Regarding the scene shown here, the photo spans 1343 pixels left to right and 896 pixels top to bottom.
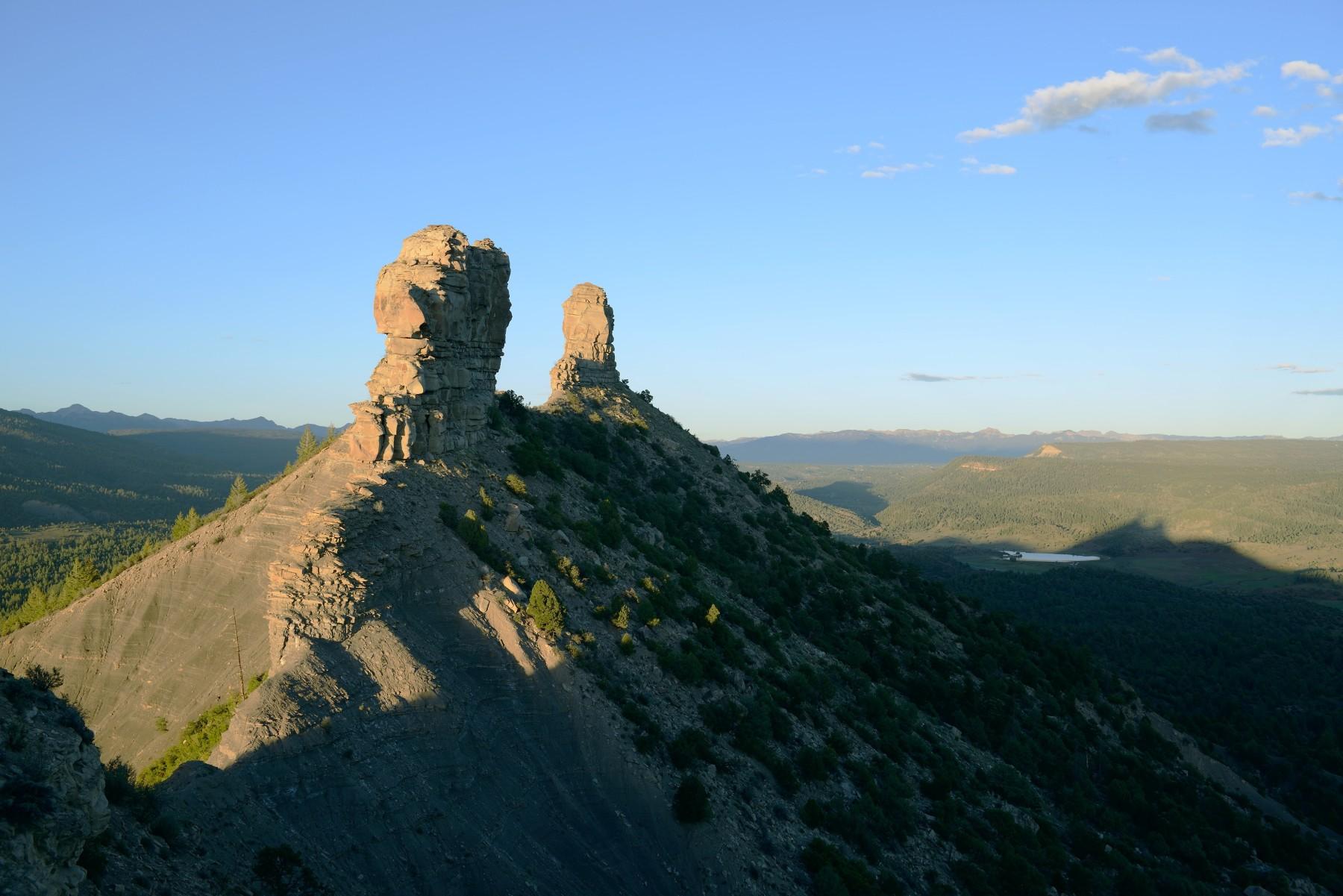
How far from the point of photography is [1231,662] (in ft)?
214

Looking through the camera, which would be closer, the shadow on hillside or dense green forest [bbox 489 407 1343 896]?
the shadow on hillside

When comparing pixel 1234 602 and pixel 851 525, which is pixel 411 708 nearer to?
pixel 1234 602

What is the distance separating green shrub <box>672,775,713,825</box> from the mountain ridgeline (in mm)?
68

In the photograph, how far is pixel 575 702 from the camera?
24.9 m

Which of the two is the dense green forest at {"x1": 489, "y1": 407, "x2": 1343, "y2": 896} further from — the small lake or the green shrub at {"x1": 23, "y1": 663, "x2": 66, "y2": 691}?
the small lake

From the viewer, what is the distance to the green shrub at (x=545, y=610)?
26.3 metres

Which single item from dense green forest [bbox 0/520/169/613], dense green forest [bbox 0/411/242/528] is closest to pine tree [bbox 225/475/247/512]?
dense green forest [bbox 0/520/169/613]

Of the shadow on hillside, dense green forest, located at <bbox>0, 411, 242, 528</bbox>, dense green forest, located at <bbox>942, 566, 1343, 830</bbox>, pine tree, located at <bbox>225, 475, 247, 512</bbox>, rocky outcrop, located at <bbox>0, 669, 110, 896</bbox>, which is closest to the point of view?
rocky outcrop, located at <bbox>0, 669, 110, 896</bbox>

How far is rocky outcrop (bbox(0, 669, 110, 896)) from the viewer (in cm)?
1130

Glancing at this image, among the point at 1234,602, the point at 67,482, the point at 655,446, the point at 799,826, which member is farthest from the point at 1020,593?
the point at 67,482

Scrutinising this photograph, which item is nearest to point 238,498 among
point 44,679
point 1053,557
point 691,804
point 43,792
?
point 44,679

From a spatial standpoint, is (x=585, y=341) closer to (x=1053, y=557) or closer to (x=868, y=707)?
(x=868, y=707)

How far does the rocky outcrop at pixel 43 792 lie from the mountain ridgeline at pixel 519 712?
280mm

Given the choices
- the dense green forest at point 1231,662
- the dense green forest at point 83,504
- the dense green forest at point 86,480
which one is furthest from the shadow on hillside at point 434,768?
the dense green forest at point 86,480
